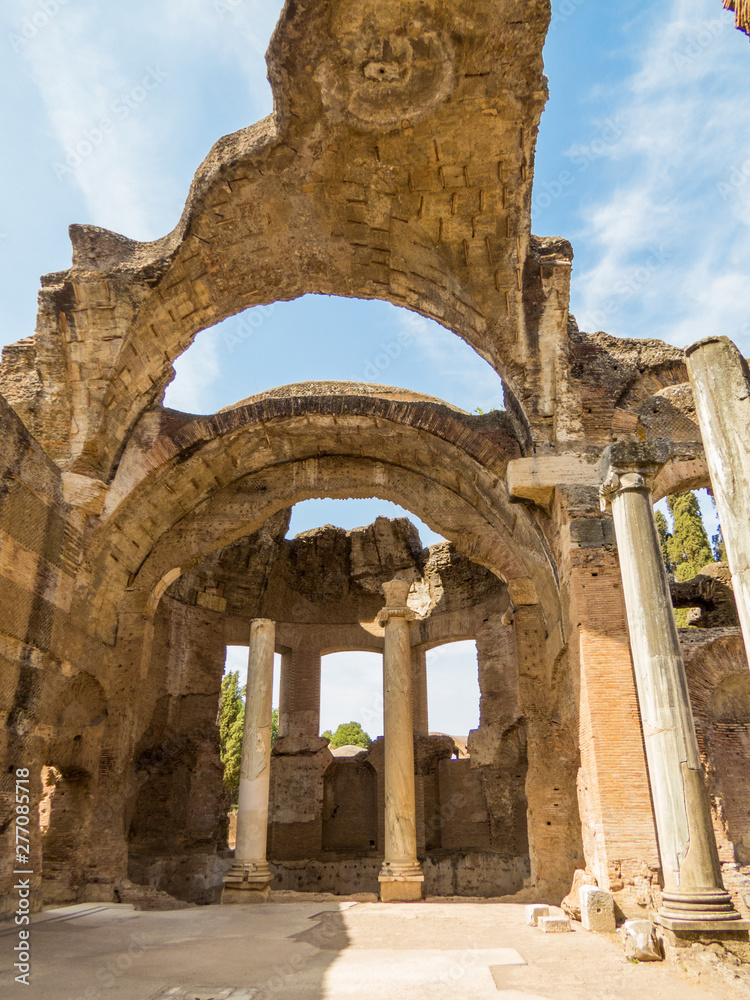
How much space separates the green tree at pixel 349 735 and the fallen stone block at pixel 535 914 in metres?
29.7

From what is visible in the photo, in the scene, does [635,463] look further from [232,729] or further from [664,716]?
[232,729]

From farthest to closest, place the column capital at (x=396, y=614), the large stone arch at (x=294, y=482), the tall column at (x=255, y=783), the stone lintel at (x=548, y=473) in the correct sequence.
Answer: the column capital at (x=396, y=614) → the tall column at (x=255, y=783) → the large stone arch at (x=294, y=482) → the stone lintel at (x=548, y=473)

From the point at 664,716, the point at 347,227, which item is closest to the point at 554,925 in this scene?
the point at 664,716

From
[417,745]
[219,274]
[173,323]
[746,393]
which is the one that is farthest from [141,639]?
[746,393]

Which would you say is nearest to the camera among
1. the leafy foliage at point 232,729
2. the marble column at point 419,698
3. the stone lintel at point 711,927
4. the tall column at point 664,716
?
the stone lintel at point 711,927

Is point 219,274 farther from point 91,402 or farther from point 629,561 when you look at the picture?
point 629,561

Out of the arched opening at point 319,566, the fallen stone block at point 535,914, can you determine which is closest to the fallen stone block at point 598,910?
the fallen stone block at point 535,914

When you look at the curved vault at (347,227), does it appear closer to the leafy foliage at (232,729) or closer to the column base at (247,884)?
the column base at (247,884)

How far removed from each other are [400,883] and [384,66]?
11.3 metres

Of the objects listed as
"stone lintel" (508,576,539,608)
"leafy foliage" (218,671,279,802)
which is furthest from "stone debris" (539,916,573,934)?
"leafy foliage" (218,671,279,802)

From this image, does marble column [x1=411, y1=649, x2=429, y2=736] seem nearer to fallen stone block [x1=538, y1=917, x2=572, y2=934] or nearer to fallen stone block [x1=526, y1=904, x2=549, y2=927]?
fallen stone block [x1=526, y1=904, x2=549, y2=927]

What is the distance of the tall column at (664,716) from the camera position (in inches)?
224

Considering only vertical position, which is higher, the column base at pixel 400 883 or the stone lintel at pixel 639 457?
the stone lintel at pixel 639 457

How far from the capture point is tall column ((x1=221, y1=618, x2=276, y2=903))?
11.5 m
